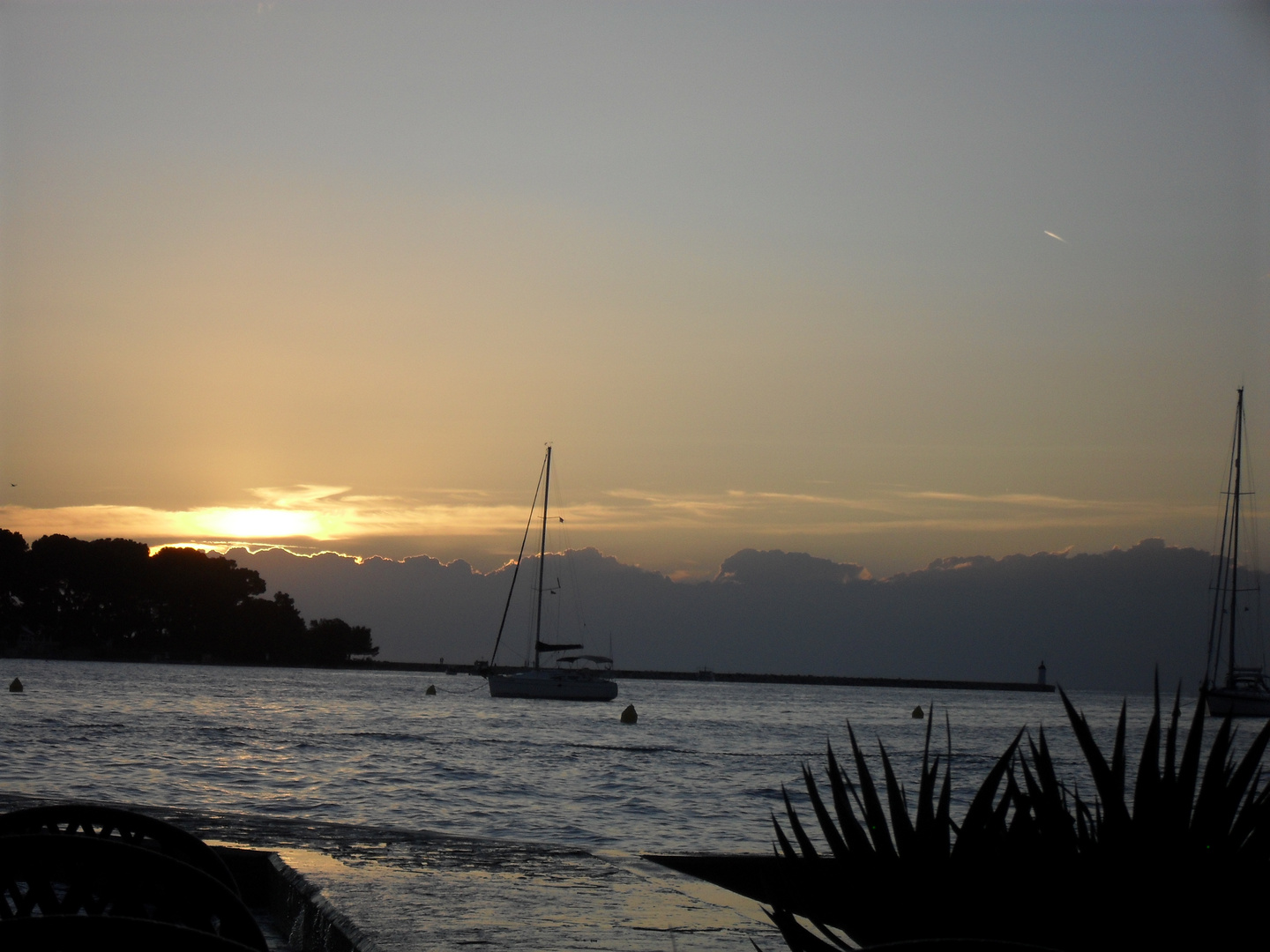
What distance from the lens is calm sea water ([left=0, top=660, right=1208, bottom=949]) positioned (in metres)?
5.59

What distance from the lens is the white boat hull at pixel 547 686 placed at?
Result: 68.6m

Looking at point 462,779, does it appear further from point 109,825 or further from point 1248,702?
point 1248,702

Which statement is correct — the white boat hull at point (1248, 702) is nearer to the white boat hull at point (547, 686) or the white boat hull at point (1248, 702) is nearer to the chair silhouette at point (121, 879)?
the white boat hull at point (547, 686)

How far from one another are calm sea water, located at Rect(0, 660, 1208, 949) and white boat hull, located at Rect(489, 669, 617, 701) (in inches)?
70.0

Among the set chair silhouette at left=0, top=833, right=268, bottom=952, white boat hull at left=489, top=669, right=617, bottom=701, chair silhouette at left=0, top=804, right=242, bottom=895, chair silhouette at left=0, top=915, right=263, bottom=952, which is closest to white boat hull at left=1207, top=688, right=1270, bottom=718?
white boat hull at left=489, top=669, right=617, bottom=701

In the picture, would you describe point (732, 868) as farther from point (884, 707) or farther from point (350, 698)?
point (884, 707)

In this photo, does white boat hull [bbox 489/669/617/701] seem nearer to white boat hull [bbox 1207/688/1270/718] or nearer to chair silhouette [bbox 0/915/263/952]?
white boat hull [bbox 1207/688/1270/718]

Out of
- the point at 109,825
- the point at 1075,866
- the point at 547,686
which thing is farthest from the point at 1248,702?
the point at 109,825

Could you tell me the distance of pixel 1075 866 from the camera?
2.85 metres

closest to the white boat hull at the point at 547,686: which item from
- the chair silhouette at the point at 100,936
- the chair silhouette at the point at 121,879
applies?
the chair silhouette at the point at 121,879

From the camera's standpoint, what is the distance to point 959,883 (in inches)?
116

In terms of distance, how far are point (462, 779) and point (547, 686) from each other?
142 feet

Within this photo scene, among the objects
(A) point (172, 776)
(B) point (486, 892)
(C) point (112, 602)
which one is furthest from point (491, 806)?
(C) point (112, 602)

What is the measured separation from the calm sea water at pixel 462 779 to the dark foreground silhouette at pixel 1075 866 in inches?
32.6
